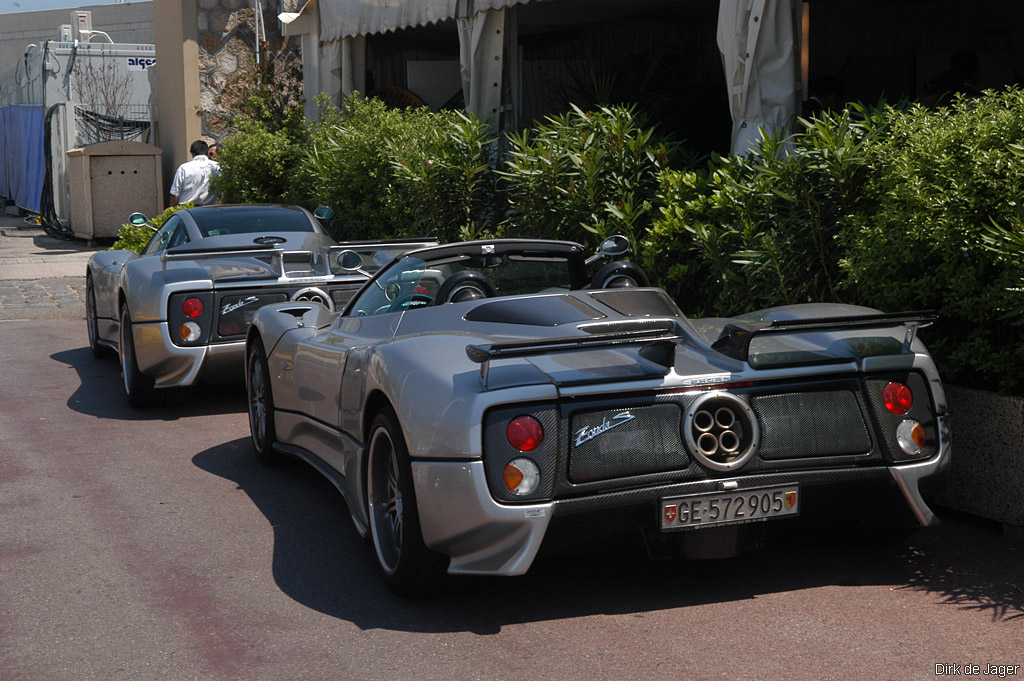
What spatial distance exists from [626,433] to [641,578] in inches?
31.9

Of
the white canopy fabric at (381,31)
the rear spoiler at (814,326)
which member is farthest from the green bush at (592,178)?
the rear spoiler at (814,326)

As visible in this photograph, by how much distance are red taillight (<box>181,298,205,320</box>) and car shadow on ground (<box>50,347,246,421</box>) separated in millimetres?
670

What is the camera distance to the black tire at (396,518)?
4039 mm

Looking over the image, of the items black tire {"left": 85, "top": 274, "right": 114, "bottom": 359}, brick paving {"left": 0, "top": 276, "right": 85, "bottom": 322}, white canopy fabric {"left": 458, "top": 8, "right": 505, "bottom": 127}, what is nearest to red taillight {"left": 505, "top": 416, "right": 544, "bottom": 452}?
black tire {"left": 85, "top": 274, "right": 114, "bottom": 359}

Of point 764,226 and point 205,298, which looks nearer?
point 764,226

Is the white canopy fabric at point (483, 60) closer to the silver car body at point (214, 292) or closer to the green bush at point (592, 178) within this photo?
the green bush at point (592, 178)

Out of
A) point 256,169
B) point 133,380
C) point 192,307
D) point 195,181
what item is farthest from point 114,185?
point 192,307

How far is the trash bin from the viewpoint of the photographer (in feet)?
62.9

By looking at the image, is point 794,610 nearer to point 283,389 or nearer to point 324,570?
point 324,570

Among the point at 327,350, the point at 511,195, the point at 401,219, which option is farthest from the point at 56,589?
the point at 401,219

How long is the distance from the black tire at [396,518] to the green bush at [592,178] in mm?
3717

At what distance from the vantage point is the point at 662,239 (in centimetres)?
728

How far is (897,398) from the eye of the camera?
414 cm

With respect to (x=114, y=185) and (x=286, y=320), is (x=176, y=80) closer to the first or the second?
(x=114, y=185)
